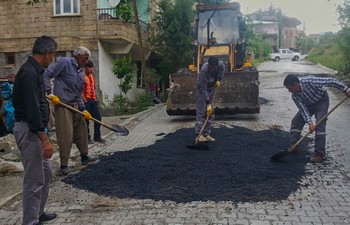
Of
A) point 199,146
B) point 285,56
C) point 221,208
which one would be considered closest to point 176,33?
point 199,146

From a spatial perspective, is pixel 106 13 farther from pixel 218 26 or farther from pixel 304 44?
pixel 304 44

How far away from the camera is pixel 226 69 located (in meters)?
11.3

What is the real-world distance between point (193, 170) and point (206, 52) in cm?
662

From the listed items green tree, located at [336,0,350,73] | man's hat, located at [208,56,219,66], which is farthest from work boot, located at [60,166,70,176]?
green tree, located at [336,0,350,73]

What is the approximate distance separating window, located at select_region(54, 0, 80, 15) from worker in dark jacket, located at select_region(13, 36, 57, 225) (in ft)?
38.1

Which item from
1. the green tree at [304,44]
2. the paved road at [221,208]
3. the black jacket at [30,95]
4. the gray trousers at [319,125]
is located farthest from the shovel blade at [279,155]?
the green tree at [304,44]

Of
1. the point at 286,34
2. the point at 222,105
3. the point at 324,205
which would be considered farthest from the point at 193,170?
the point at 286,34

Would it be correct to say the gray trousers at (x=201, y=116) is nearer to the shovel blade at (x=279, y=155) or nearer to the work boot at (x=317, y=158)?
the shovel blade at (x=279, y=155)

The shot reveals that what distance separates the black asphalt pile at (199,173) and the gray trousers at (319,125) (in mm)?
294

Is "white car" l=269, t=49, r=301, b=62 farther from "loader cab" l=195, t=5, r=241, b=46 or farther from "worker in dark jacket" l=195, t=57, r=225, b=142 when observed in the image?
"worker in dark jacket" l=195, t=57, r=225, b=142

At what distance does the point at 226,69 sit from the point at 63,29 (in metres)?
6.74

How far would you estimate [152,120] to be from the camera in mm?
Result: 11766

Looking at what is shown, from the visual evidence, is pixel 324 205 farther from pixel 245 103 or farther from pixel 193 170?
pixel 245 103

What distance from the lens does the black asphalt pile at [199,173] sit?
4.78m
